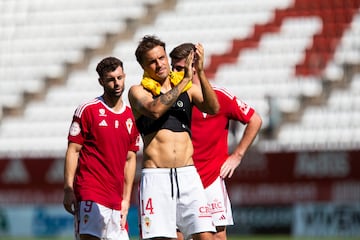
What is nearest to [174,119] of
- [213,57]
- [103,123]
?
[103,123]

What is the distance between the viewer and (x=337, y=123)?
1708 cm

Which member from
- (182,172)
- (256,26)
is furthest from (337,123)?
(182,172)

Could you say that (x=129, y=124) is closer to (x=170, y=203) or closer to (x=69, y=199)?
(x=69, y=199)

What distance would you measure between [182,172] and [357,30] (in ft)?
36.9

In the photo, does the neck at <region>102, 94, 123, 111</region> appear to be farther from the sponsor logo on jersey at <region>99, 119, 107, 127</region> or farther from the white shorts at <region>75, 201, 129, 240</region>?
the white shorts at <region>75, 201, 129, 240</region>

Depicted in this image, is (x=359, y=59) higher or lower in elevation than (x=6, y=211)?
higher

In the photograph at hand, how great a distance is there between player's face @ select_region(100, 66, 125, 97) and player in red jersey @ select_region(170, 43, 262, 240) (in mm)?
731

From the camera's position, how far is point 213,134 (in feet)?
29.8

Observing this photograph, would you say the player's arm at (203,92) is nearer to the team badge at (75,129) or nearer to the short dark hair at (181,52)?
the short dark hair at (181,52)

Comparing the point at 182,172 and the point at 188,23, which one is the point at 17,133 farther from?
the point at 182,172

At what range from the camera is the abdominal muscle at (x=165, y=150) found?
7684mm

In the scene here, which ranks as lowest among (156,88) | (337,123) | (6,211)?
(6,211)

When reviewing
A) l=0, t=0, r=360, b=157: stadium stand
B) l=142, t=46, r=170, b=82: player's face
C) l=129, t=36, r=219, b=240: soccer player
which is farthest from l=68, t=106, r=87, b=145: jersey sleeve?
l=0, t=0, r=360, b=157: stadium stand

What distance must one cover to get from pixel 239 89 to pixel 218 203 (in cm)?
970
